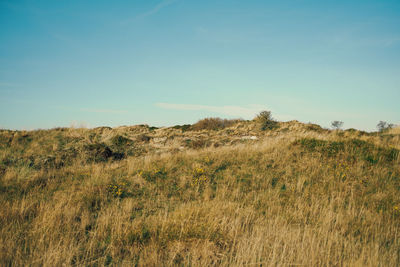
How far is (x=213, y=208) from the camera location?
14.1ft

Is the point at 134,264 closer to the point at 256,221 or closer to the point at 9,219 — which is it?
the point at 256,221

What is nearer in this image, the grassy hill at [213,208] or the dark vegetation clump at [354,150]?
the grassy hill at [213,208]

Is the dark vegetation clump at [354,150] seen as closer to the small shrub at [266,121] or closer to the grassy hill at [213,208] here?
the grassy hill at [213,208]

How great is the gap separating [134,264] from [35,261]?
122 centimetres

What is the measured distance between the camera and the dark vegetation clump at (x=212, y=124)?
25414 mm

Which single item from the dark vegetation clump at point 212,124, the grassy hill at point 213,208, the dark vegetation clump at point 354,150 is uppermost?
the dark vegetation clump at point 212,124

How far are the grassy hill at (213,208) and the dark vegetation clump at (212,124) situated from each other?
15350 millimetres

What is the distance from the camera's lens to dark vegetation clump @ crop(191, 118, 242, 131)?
25.4 meters

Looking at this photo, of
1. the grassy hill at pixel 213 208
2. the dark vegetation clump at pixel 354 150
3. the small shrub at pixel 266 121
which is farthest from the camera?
the small shrub at pixel 266 121

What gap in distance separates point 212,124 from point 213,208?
2187cm

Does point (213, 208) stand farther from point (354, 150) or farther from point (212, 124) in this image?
point (212, 124)

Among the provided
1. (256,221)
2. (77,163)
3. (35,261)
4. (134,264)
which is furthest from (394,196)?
(77,163)

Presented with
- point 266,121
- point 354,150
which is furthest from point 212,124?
point 354,150

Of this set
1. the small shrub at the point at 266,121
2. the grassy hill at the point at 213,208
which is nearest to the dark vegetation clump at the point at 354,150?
the grassy hill at the point at 213,208
